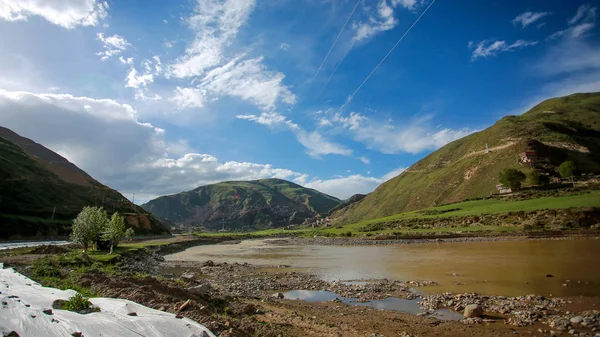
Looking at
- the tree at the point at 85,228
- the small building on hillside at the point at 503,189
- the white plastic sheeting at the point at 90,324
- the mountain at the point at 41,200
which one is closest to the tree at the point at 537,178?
the small building on hillside at the point at 503,189

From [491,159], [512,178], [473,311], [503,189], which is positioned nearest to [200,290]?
[473,311]

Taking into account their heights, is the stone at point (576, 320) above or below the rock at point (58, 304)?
below

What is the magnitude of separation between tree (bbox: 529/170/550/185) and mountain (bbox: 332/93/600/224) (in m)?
10.1

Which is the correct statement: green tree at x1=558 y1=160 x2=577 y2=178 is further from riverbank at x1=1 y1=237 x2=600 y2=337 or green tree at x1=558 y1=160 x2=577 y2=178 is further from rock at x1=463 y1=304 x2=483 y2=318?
rock at x1=463 y1=304 x2=483 y2=318

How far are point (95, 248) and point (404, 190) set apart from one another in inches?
5722

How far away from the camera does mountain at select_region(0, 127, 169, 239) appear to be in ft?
265

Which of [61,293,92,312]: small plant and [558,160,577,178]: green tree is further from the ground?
[558,160,577,178]: green tree

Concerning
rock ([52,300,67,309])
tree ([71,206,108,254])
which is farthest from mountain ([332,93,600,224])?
rock ([52,300,67,309])

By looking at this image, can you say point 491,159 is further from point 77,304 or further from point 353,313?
point 77,304

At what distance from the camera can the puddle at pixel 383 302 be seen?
1343 cm

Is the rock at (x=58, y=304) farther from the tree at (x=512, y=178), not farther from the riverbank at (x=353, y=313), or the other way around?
the tree at (x=512, y=178)

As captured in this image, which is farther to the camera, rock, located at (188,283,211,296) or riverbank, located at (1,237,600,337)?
rock, located at (188,283,211,296)

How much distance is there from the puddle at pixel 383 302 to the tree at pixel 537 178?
317 feet

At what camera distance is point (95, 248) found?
45156mm
